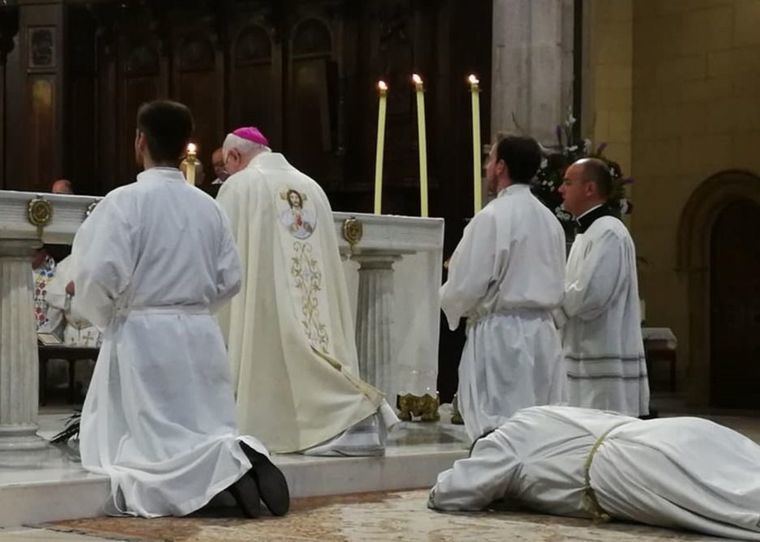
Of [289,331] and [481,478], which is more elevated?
[289,331]

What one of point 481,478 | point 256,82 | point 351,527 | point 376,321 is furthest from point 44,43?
point 351,527

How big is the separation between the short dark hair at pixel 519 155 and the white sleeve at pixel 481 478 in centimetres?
158

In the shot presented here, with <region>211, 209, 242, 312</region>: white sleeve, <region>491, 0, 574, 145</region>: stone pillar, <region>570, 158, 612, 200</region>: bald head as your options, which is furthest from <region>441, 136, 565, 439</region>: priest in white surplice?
<region>491, 0, 574, 145</region>: stone pillar

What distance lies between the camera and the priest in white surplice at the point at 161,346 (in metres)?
6.12

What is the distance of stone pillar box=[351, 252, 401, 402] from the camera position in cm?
866

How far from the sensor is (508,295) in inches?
287

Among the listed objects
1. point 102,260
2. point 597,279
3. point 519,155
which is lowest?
point 597,279

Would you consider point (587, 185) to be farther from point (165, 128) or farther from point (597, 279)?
point (165, 128)

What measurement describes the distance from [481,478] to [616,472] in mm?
Answer: 580

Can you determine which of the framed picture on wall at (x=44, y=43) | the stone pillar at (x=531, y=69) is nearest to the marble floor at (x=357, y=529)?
the stone pillar at (x=531, y=69)

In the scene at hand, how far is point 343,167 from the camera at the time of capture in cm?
1305


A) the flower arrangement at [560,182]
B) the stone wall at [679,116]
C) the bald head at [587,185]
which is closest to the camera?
the bald head at [587,185]

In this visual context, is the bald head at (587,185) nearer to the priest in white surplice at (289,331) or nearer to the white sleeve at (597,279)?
the white sleeve at (597,279)

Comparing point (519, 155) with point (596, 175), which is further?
point (596, 175)
